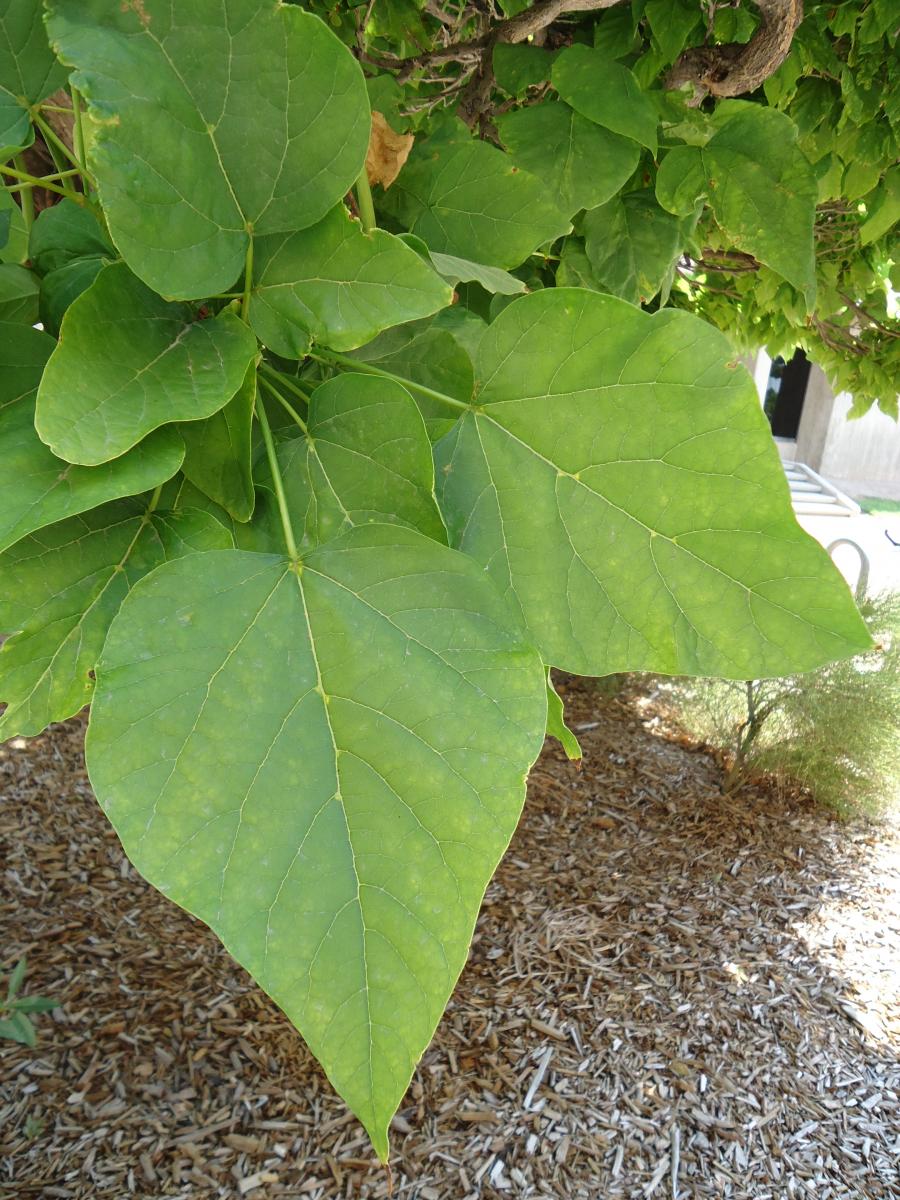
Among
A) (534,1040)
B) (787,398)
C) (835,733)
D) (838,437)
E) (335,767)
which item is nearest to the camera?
(335,767)

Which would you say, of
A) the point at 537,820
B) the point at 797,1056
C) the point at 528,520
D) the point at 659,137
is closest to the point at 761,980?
the point at 797,1056

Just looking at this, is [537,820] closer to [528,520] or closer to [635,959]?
[635,959]

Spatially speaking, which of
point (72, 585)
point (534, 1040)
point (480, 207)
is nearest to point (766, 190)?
point (480, 207)

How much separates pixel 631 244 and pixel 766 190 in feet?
0.39

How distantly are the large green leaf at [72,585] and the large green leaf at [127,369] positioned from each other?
0.05 metres

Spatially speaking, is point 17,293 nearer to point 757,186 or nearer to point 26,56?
point 26,56

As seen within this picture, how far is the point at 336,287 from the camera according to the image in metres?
0.29

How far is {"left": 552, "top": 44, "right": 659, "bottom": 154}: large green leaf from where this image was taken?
0.63m

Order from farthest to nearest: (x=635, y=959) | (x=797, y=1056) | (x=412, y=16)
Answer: (x=635, y=959)
(x=797, y=1056)
(x=412, y=16)

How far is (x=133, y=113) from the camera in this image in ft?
0.82

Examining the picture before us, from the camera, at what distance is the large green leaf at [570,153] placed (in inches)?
25.0

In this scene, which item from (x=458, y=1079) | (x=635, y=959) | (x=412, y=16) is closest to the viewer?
(x=412, y=16)

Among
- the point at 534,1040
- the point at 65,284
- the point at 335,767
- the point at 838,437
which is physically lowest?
the point at 838,437

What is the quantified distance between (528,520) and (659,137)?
0.53 metres
